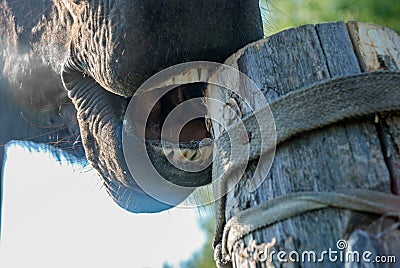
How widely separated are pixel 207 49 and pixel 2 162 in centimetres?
195

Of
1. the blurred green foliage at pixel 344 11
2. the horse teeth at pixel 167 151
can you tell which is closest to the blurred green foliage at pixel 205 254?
the blurred green foliage at pixel 344 11

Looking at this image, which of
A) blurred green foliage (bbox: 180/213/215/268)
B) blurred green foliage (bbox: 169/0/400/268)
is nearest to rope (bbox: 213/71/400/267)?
blurred green foliage (bbox: 169/0/400/268)

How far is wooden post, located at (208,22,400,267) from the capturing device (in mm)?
1124

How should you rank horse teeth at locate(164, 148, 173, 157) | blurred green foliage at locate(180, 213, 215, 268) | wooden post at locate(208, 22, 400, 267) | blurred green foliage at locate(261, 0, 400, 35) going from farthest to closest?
blurred green foliage at locate(180, 213, 215, 268) → blurred green foliage at locate(261, 0, 400, 35) → horse teeth at locate(164, 148, 173, 157) → wooden post at locate(208, 22, 400, 267)

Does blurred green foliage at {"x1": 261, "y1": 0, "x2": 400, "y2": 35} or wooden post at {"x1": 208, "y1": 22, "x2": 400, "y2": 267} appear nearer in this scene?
wooden post at {"x1": 208, "y1": 22, "x2": 400, "y2": 267}

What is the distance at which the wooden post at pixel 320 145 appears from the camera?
44.3 inches

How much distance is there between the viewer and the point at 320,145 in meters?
1.21

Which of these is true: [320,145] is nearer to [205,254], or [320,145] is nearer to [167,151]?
[167,151]

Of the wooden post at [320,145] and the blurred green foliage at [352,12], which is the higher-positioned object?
the blurred green foliage at [352,12]

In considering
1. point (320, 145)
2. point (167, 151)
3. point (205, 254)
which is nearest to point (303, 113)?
point (320, 145)

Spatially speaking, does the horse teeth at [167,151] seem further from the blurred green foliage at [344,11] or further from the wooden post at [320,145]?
the blurred green foliage at [344,11]

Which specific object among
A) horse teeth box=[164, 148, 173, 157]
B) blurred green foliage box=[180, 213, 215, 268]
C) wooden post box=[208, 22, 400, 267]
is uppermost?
blurred green foliage box=[180, 213, 215, 268]

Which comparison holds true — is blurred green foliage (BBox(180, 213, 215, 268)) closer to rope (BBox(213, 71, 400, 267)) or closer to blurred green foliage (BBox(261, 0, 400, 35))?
blurred green foliage (BBox(261, 0, 400, 35))

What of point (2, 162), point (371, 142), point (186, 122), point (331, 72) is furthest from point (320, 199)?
point (2, 162)
